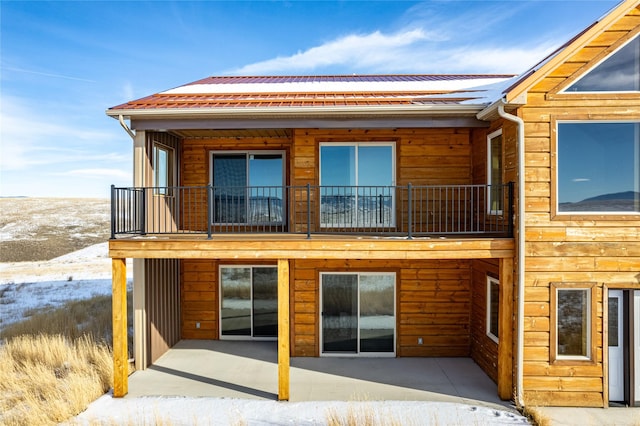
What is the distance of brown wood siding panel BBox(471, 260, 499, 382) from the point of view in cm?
720

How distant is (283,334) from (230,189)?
13.7 ft

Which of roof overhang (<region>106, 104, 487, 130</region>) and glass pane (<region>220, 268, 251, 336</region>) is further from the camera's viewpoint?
glass pane (<region>220, 268, 251, 336</region>)

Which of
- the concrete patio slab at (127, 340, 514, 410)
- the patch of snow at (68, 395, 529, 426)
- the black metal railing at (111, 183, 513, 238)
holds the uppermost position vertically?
the black metal railing at (111, 183, 513, 238)

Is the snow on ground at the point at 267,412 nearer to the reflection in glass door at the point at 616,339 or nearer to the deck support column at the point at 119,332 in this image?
the deck support column at the point at 119,332

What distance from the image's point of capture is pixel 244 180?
9375 mm

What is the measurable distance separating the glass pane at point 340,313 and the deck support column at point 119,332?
3.87 meters

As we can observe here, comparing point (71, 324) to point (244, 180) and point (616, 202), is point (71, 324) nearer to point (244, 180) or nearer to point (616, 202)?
point (244, 180)

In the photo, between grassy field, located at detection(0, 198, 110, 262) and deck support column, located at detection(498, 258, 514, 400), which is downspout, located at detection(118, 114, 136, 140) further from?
grassy field, located at detection(0, 198, 110, 262)

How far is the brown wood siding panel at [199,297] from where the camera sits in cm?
935

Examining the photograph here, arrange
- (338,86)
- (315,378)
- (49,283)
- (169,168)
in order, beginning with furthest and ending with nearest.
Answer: (49,283)
(338,86)
(169,168)
(315,378)

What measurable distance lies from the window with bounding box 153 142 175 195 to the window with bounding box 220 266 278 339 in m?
2.36

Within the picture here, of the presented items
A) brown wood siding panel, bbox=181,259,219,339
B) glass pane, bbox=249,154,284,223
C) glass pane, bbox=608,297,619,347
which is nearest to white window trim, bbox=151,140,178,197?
glass pane, bbox=249,154,284,223

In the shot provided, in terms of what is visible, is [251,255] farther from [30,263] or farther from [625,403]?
[30,263]

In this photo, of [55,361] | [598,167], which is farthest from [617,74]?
[55,361]
